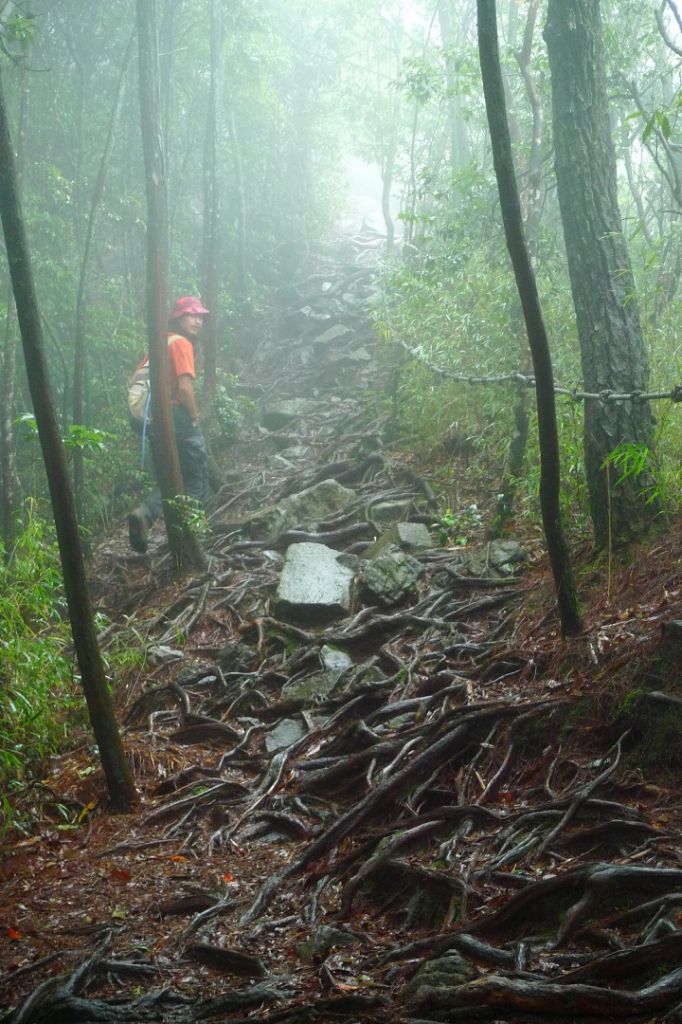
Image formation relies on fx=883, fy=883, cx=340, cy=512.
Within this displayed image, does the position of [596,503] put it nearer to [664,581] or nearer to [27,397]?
[664,581]

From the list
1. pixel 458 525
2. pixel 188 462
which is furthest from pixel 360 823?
pixel 188 462

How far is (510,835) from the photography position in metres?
3.60

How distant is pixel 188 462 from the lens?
9586 millimetres

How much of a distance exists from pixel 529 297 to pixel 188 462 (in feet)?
19.7

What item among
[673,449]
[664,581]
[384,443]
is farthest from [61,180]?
[664,581]

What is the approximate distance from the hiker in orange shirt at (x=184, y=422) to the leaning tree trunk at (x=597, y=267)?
14.5 ft

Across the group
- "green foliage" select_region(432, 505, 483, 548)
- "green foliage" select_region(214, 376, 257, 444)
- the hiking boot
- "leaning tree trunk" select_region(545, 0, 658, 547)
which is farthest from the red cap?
"leaning tree trunk" select_region(545, 0, 658, 547)

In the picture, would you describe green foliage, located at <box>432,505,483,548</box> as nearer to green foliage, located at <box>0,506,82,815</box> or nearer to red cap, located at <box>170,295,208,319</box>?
green foliage, located at <box>0,506,82,815</box>

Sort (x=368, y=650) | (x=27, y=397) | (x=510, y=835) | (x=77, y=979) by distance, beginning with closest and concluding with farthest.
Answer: (x=77, y=979), (x=510, y=835), (x=368, y=650), (x=27, y=397)

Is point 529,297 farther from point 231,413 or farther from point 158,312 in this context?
point 231,413

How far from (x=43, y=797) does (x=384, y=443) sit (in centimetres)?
655

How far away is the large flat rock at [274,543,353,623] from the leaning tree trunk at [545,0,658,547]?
2469mm

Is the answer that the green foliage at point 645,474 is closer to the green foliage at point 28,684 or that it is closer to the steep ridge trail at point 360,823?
the steep ridge trail at point 360,823

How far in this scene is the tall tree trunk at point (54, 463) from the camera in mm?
4430
